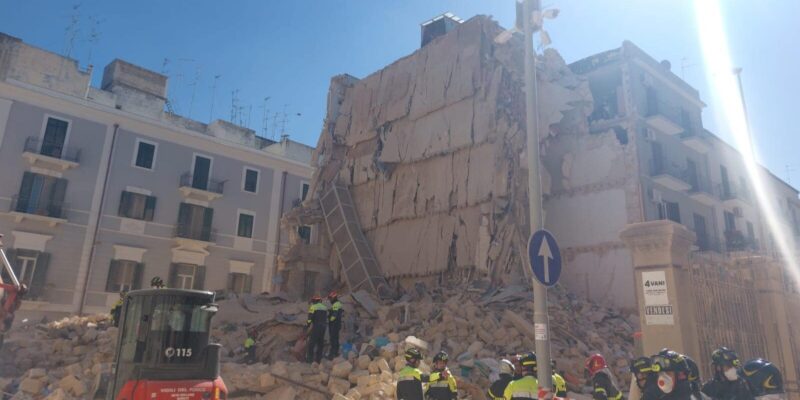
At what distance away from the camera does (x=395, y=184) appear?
20969mm

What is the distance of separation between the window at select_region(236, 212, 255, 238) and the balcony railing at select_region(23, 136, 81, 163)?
7.67 m

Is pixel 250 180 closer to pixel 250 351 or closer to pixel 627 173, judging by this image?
pixel 250 351

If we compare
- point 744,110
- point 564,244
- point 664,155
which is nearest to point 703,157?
point 744,110

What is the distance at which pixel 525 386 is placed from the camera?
625 centimetres

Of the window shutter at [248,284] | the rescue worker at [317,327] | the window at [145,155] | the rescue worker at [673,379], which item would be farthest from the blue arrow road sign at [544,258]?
the window shutter at [248,284]

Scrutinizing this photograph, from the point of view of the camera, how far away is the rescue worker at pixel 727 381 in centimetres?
603

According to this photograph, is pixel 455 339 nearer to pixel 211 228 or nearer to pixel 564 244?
pixel 564 244

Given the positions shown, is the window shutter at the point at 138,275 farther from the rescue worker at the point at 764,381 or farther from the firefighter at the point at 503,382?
the rescue worker at the point at 764,381

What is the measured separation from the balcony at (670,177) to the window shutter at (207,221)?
1920 cm

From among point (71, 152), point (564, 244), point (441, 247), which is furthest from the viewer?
point (71, 152)

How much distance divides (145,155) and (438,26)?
14201mm

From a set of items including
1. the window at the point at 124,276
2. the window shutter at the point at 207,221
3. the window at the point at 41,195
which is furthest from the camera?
the window shutter at the point at 207,221

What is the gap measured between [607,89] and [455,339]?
13.1 m

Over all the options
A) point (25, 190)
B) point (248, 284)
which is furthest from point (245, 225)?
point (25, 190)
